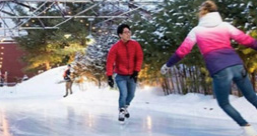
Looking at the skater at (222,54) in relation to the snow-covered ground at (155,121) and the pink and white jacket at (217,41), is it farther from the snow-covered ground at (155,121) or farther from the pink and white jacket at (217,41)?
the snow-covered ground at (155,121)

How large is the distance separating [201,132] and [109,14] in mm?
16563

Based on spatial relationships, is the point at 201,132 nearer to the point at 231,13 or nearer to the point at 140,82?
the point at 231,13

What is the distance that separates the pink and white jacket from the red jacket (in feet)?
6.82

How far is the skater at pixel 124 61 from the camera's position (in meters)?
6.16

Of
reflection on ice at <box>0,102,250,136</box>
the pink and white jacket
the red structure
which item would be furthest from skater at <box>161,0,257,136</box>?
the red structure

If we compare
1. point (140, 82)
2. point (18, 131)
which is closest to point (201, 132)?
point (18, 131)

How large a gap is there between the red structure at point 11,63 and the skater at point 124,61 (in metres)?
27.5

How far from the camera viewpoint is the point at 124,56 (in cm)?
623

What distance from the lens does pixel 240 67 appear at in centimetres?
410

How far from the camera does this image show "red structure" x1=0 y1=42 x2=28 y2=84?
32.8m

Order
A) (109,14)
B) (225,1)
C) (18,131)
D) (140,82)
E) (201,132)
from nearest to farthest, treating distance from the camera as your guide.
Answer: (201,132) < (18,131) < (225,1) < (140,82) < (109,14)

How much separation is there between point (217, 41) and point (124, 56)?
2.28m

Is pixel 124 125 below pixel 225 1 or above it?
below

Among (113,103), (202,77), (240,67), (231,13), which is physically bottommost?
(113,103)
